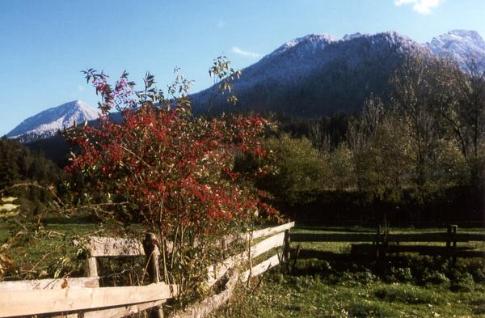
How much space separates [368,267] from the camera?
1675cm

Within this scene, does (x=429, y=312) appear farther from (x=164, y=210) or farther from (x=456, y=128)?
(x=456, y=128)

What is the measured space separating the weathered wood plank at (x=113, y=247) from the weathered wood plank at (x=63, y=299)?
4.40 ft

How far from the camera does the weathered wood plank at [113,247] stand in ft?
22.5

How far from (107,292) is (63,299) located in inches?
33.9

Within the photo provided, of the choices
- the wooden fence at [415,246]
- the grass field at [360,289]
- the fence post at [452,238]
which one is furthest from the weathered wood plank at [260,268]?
the fence post at [452,238]

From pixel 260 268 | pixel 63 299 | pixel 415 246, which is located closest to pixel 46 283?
pixel 63 299

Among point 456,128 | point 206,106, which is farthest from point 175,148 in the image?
point 456,128

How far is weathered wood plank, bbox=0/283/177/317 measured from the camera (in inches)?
130

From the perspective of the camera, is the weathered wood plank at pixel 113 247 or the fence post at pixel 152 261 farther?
the weathered wood plank at pixel 113 247

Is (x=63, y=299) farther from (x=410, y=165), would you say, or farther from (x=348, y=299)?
(x=410, y=165)

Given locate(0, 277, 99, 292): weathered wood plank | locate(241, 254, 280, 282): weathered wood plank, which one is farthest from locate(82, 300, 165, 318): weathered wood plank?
locate(241, 254, 280, 282): weathered wood plank

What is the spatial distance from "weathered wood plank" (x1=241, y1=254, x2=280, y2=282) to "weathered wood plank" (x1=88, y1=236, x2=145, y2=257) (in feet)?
11.0

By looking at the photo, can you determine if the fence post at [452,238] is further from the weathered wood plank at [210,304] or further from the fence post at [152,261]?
the fence post at [152,261]

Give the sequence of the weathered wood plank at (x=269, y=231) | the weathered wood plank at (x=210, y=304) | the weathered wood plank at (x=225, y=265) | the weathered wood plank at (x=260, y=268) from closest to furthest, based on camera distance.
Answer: the weathered wood plank at (x=210, y=304), the weathered wood plank at (x=225, y=265), the weathered wood plank at (x=260, y=268), the weathered wood plank at (x=269, y=231)
